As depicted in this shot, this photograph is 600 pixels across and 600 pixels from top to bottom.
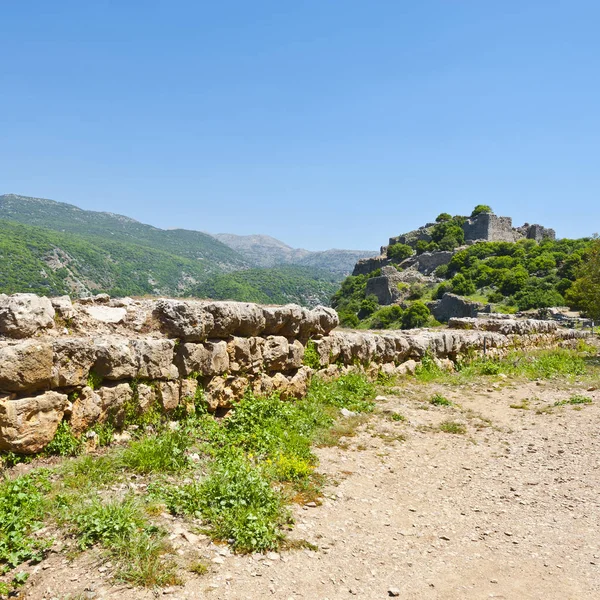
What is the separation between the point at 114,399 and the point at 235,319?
213 cm

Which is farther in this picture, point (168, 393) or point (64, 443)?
point (168, 393)

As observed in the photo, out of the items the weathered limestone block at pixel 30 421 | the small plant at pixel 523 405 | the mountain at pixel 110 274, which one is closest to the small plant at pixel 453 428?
the small plant at pixel 523 405

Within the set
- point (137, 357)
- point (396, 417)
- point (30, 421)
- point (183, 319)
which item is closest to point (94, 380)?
point (137, 357)

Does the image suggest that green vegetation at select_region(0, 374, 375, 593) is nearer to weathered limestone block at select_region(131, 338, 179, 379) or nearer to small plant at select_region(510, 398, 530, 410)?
weathered limestone block at select_region(131, 338, 179, 379)

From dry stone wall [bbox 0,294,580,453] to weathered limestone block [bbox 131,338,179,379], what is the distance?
0.01m

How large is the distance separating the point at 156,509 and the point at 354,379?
588cm

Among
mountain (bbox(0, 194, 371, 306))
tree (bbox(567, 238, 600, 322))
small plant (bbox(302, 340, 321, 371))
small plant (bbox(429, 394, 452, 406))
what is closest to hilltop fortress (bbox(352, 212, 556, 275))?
mountain (bbox(0, 194, 371, 306))

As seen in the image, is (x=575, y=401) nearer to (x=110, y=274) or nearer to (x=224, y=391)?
(x=224, y=391)

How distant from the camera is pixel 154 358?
18.4 ft

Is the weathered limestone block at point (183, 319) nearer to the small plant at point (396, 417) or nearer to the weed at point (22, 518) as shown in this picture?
the weed at point (22, 518)

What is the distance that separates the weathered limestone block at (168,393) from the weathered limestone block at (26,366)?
137 centimetres

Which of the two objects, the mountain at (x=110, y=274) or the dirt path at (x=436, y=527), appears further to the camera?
the mountain at (x=110, y=274)

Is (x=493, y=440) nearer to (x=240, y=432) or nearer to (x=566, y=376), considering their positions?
(x=240, y=432)

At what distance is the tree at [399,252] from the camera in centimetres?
8027
